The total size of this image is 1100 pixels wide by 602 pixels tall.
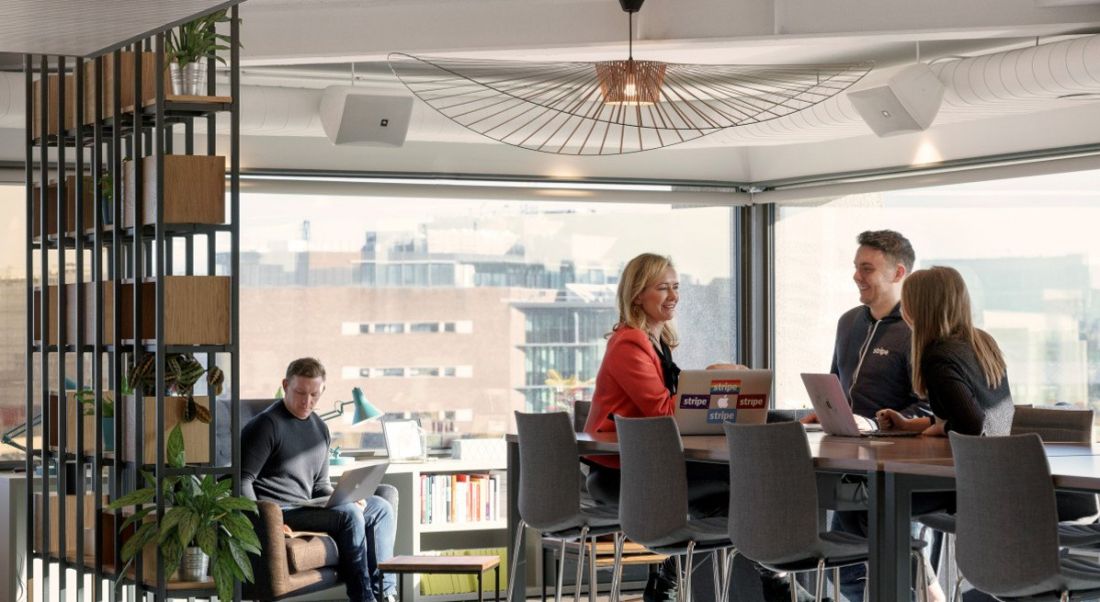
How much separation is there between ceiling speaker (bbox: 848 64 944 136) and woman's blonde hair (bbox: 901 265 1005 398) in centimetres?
238

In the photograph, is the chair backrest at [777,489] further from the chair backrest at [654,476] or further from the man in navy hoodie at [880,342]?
the man in navy hoodie at [880,342]

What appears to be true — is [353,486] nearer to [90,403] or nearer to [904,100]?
[90,403]

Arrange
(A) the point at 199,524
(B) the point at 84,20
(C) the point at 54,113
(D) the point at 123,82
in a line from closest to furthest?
(B) the point at 84,20 < (A) the point at 199,524 < (D) the point at 123,82 < (C) the point at 54,113

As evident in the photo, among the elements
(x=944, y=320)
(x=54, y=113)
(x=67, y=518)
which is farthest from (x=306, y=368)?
(x=944, y=320)

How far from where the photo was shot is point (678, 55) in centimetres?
743

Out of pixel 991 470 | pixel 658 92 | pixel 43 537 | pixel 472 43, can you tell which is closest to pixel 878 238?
pixel 658 92

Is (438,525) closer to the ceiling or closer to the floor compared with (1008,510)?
closer to the floor

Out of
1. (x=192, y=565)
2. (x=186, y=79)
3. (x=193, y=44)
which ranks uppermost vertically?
(x=193, y=44)

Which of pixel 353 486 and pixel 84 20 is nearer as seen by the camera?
pixel 84 20

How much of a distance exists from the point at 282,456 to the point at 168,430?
6.66 ft

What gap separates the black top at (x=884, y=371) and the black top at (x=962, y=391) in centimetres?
134

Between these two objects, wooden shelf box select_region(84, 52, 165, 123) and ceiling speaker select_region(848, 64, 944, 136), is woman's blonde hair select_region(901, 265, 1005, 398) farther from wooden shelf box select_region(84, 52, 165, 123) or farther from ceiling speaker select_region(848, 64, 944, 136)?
wooden shelf box select_region(84, 52, 165, 123)

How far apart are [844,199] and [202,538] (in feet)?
17.5

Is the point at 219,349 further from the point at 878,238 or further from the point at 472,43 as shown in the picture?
the point at 878,238
